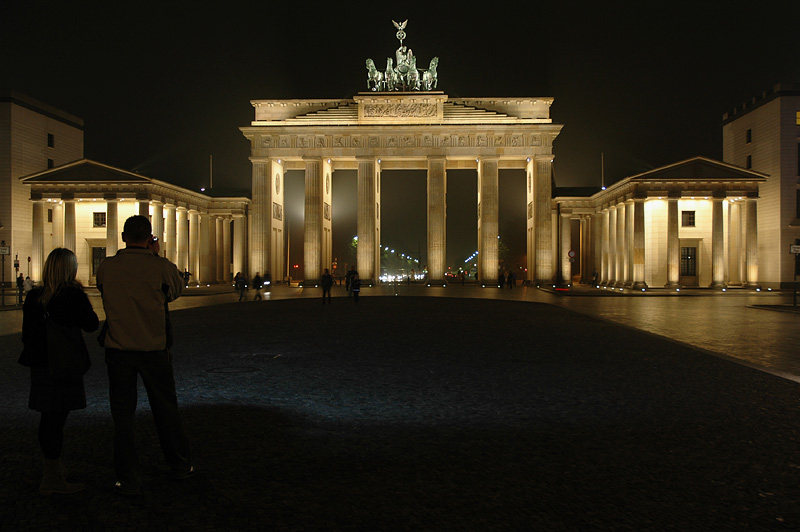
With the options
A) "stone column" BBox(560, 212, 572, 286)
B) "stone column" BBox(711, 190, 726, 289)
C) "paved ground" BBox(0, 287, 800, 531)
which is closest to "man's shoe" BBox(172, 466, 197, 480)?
"paved ground" BBox(0, 287, 800, 531)

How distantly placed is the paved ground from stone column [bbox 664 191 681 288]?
40993 mm

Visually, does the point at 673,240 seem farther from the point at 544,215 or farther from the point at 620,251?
the point at 544,215

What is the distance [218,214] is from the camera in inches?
2511

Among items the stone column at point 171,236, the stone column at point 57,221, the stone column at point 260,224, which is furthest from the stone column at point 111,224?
the stone column at point 260,224

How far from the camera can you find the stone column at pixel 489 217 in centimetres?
5734

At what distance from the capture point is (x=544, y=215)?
57.4 m

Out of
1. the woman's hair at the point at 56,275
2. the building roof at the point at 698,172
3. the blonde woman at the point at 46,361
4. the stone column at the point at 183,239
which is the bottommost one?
the blonde woman at the point at 46,361

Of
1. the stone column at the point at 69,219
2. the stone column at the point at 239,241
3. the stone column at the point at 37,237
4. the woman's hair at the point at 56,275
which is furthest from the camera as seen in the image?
the stone column at the point at 239,241

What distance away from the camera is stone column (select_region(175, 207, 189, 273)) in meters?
55.9

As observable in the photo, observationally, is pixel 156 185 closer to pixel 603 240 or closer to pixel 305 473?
pixel 603 240

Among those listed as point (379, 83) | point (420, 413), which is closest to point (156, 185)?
point (379, 83)

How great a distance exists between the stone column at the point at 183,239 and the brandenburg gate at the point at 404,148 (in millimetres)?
6179

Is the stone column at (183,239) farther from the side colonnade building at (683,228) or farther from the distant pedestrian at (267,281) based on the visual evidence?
the side colonnade building at (683,228)

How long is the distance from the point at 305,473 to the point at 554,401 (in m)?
4.04
